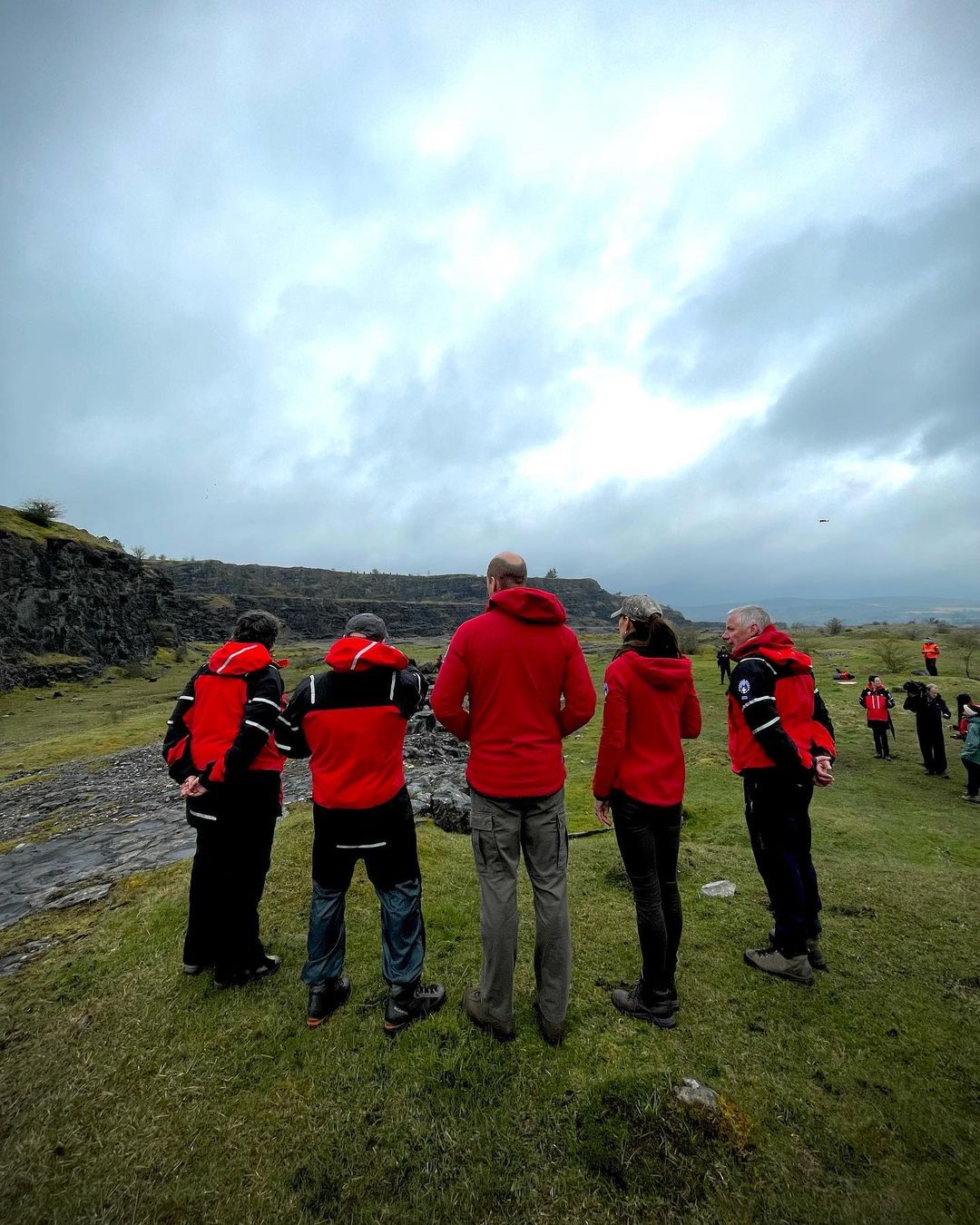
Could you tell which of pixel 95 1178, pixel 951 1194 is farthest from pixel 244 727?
pixel 951 1194

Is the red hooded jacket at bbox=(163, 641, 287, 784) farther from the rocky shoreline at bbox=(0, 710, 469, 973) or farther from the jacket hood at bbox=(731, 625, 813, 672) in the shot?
the jacket hood at bbox=(731, 625, 813, 672)

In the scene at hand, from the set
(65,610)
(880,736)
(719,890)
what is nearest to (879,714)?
(880,736)

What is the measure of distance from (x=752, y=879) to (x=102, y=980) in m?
6.56

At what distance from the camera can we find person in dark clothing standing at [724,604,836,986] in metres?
4.17

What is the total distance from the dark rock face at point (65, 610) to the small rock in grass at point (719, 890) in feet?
147

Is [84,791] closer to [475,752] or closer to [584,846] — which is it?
[584,846]

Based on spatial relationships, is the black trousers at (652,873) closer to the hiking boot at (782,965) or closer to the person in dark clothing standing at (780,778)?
the person in dark clothing standing at (780,778)

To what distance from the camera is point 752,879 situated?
6098 millimetres

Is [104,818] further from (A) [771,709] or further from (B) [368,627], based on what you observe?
(A) [771,709]

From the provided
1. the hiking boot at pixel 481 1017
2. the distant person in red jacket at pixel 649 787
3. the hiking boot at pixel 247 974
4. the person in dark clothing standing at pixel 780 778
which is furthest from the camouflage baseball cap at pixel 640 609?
the hiking boot at pixel 247 974

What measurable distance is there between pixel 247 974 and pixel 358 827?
1.80 m

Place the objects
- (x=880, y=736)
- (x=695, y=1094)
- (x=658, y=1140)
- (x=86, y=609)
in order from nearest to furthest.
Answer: (x=658, y=1140) → (x=695, y=1094) → (x=880, y=736) → (x=86, y=609)

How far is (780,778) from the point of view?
421cm

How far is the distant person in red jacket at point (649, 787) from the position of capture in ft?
12.4
